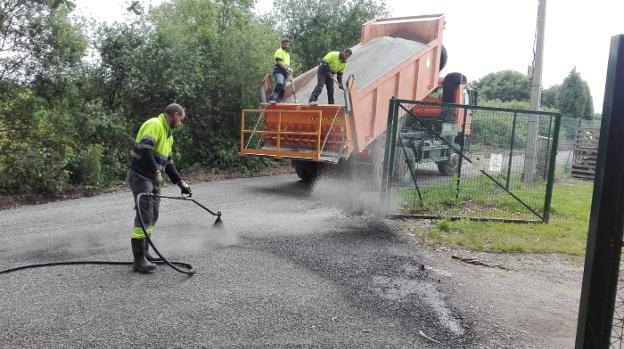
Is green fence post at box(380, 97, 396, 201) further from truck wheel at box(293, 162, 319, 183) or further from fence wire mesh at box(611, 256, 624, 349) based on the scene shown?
fence wire mesh at box(611, 256, 624, 349)

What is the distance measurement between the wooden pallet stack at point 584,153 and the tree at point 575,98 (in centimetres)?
2535

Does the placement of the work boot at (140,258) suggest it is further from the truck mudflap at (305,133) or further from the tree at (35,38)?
the tree at (35,38)

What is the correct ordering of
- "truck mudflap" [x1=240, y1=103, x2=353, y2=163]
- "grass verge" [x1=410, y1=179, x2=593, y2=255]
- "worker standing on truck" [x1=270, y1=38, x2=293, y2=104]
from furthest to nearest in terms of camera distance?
"worker standing on truck" [x1=270, y1=38, x2=293, y2=104]
"truck mudflap" [x1=240, y1=103, x2=353, y2=163]
"grass verge" [x1=410, y1=179, x2=593, y2=255]

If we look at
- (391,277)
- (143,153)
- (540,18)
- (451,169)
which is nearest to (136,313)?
(143,153)

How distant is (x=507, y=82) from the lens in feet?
174

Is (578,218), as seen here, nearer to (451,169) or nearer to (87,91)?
(451,169)

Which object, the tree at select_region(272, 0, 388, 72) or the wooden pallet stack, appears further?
the tree at select_region(272, 0, 388, 72)

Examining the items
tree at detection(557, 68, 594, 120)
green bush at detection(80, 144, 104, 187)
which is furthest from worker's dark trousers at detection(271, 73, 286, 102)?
tree at detection(557, 68, 594, 120)

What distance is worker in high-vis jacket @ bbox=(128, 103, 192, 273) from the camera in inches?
197

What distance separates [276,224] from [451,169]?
358cm

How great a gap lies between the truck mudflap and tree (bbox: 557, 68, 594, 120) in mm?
35076

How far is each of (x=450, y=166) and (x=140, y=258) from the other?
20.0 feet

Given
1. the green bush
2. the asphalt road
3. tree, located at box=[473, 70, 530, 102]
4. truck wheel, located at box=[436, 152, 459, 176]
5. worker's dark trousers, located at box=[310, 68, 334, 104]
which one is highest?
tree, located at box=[473, 70, 530, 102]

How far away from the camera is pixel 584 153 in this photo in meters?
15.6
